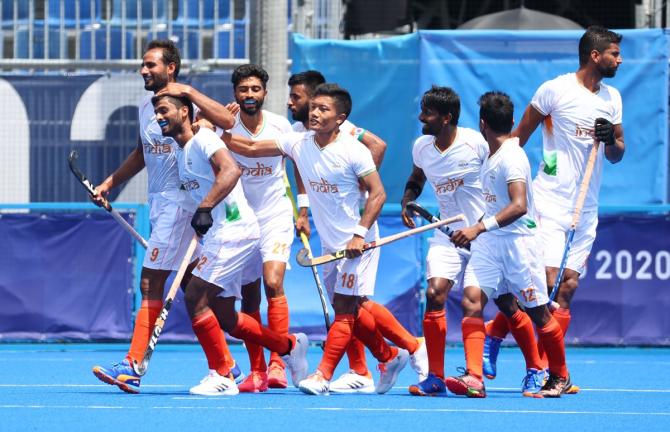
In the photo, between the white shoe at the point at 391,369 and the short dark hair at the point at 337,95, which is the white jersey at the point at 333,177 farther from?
the white shoe at the point at 391,369

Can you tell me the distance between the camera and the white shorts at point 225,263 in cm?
897

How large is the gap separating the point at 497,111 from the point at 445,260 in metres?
0.95

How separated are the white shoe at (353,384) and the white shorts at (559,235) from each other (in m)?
1.33

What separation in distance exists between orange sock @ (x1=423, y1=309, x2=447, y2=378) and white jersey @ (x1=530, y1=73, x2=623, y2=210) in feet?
3.89

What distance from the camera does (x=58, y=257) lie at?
13.7 metres

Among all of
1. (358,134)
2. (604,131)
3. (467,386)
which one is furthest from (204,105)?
(604,131)

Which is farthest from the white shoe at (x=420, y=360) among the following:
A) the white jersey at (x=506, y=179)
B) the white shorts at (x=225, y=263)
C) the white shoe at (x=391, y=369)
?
the white shorts at (x=225, y=263)

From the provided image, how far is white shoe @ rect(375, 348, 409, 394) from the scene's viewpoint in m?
9.43

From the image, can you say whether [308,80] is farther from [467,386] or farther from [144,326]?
[467,386]

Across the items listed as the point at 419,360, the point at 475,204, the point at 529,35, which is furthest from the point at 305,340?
the point at 529,35

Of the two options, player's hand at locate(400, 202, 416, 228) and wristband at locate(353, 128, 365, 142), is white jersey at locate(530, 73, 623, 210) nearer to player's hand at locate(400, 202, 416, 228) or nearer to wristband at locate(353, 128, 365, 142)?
player's hand at locate(400, 202, 416, 228)

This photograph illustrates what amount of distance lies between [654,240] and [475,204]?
456 centimetres

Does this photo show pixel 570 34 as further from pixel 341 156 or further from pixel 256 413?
pixel 256 413

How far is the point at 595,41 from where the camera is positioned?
32.2 ft
